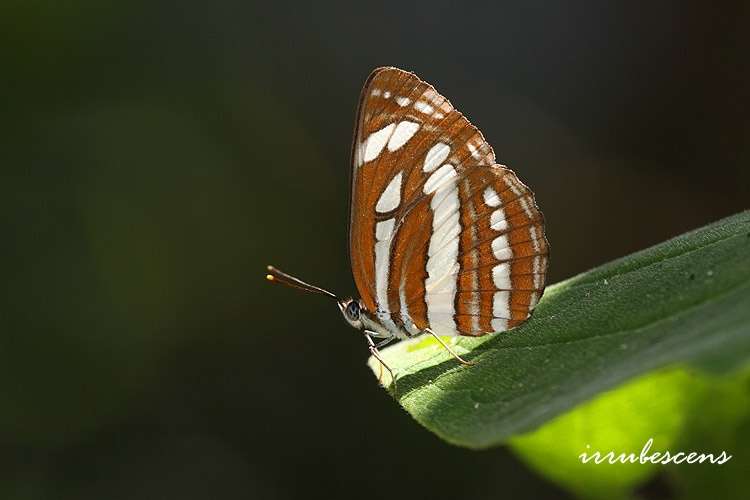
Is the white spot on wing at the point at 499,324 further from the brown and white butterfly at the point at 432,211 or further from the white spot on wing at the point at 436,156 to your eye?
the white spot on wing at the point at 436,156

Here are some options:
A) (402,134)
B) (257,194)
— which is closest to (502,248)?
(402,134)

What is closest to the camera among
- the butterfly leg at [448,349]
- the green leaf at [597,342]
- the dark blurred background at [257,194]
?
the green leaf at [597,342]

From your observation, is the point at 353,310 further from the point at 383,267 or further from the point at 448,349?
the point at 448,349

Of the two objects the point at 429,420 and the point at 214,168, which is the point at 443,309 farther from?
the point at 214,168

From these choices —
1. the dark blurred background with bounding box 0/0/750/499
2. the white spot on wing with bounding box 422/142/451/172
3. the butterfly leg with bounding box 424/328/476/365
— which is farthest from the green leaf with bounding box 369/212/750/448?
the dark blurred background with bounding box 0/0/750/499

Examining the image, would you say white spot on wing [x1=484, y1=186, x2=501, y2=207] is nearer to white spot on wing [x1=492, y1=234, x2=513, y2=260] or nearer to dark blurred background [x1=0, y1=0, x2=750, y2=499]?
white spot on wing [x1=492, y1=234, x2=513, y2=260]

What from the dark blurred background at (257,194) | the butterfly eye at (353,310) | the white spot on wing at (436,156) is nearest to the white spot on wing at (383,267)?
the butterfly eye at (353,310)
